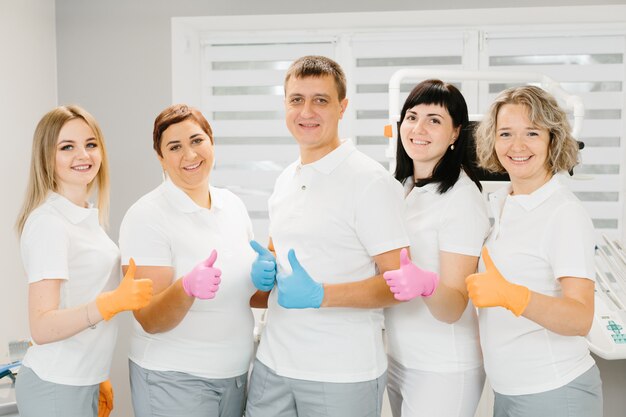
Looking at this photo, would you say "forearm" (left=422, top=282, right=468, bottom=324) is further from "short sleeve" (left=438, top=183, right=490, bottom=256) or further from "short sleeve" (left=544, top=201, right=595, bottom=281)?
"short sleeve" (left=544, top=201, right=595, bottom=281)

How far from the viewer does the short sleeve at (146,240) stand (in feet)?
5.23

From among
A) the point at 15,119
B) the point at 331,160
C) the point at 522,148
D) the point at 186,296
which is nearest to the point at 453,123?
the point at 522,148

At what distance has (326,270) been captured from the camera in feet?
5.01

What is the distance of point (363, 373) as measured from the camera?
1.51 m

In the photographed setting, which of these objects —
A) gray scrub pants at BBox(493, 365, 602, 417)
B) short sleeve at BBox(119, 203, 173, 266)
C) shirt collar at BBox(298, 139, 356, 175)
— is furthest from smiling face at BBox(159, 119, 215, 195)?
gray scrub pants at BBox(493, 365, 602, 417)

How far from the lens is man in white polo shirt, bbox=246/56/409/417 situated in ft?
4.85

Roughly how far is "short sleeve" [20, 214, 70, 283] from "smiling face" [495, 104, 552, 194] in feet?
3.84

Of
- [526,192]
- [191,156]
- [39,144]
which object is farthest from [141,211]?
[526,192]

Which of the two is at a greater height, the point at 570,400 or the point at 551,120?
the point at 551,120

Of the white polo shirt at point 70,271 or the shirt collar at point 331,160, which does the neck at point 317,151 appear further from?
the white polo shirt at point 70,271

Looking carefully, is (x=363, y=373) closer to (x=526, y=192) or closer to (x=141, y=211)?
(x=526, y=192)

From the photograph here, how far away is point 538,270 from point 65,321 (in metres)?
1.19

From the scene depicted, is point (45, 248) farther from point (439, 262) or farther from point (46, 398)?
point (439, 262)

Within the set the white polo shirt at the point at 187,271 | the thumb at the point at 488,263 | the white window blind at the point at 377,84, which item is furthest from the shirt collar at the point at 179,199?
the white window blind at the point at 377,84
